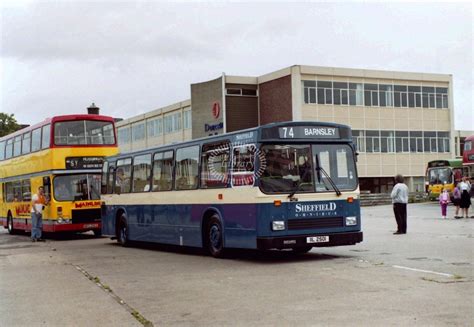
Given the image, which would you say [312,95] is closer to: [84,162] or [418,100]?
[418,100]

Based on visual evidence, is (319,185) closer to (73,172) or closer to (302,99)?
→ (73,172)

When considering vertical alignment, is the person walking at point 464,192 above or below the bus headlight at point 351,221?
above

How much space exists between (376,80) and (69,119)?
156 feet

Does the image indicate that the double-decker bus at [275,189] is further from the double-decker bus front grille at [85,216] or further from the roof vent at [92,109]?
the roof vent at [92,109]

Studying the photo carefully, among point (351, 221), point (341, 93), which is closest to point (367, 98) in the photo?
point (341, 93)

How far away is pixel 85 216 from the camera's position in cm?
2638

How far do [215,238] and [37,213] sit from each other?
1155cm

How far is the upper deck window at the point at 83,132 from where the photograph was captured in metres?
26.1

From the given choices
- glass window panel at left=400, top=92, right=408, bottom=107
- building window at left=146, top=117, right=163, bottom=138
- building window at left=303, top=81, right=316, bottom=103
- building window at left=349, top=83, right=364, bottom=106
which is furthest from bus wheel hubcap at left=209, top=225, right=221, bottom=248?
building window at left=146, top=117, right=163, bottom=138

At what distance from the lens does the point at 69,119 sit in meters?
26.4

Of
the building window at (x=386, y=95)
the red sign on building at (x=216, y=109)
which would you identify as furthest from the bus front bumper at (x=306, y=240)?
the red sign on building at (x=216, y=109)

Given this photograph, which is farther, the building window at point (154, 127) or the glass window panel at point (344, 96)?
the building window at point (154, 127)

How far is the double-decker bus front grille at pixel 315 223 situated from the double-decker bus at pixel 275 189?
20 mm

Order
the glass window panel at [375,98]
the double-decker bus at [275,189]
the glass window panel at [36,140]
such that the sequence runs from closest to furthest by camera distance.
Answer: the double-decker bus at [275,189]
the glass window panel at [36,140]
the glass window panel at [375,98]
